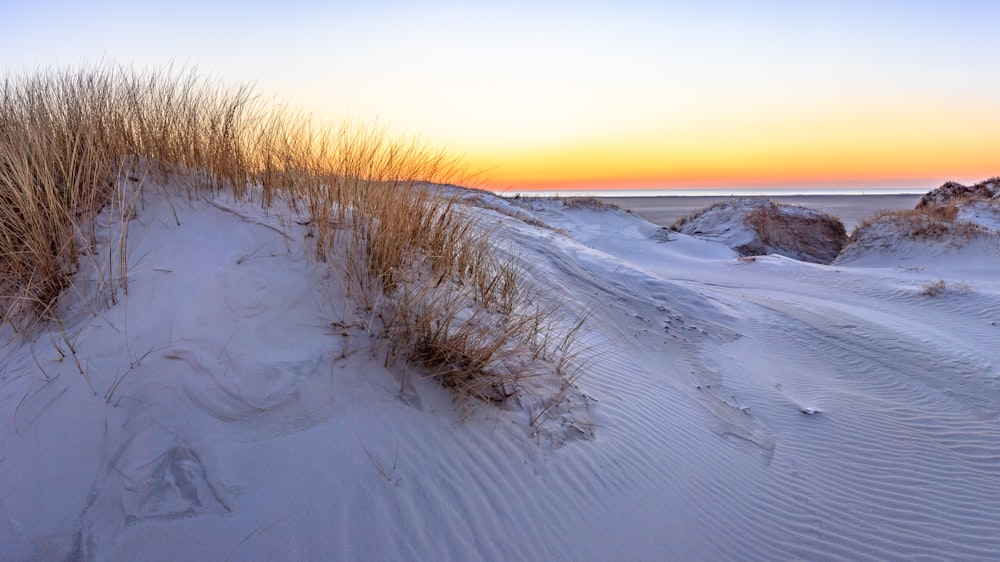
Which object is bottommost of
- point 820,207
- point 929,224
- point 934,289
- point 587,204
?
point 934,289

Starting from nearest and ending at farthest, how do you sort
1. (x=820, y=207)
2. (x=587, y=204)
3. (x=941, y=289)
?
(x=941, y=289) → (x=587, y=204) → (x=820, y=207)

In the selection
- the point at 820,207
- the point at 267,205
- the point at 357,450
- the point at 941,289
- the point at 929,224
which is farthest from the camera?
the point at 820,207

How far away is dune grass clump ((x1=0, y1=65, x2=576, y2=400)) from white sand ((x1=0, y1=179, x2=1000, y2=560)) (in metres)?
0.17

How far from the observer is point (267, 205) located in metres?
3.98

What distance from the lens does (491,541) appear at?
2.31 metres

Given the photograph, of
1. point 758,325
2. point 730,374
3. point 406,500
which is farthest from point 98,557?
point 758,325

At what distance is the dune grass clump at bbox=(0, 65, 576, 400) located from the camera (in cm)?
301

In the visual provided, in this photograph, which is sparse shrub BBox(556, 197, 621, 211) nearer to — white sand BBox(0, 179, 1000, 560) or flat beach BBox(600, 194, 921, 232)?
flat beach BBox(600, 194, 921, 232)

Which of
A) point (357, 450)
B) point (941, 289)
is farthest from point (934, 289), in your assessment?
point (357, 450)

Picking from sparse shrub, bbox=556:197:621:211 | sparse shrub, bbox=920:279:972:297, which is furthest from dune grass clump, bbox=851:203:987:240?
sparse shrub, bbox=556:197:621:211

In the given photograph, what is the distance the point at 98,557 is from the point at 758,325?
6764 mm

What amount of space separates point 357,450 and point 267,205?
89.9 inches

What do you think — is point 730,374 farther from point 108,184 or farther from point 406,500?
point 108,184

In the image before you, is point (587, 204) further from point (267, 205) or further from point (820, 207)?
point (820, 207)
